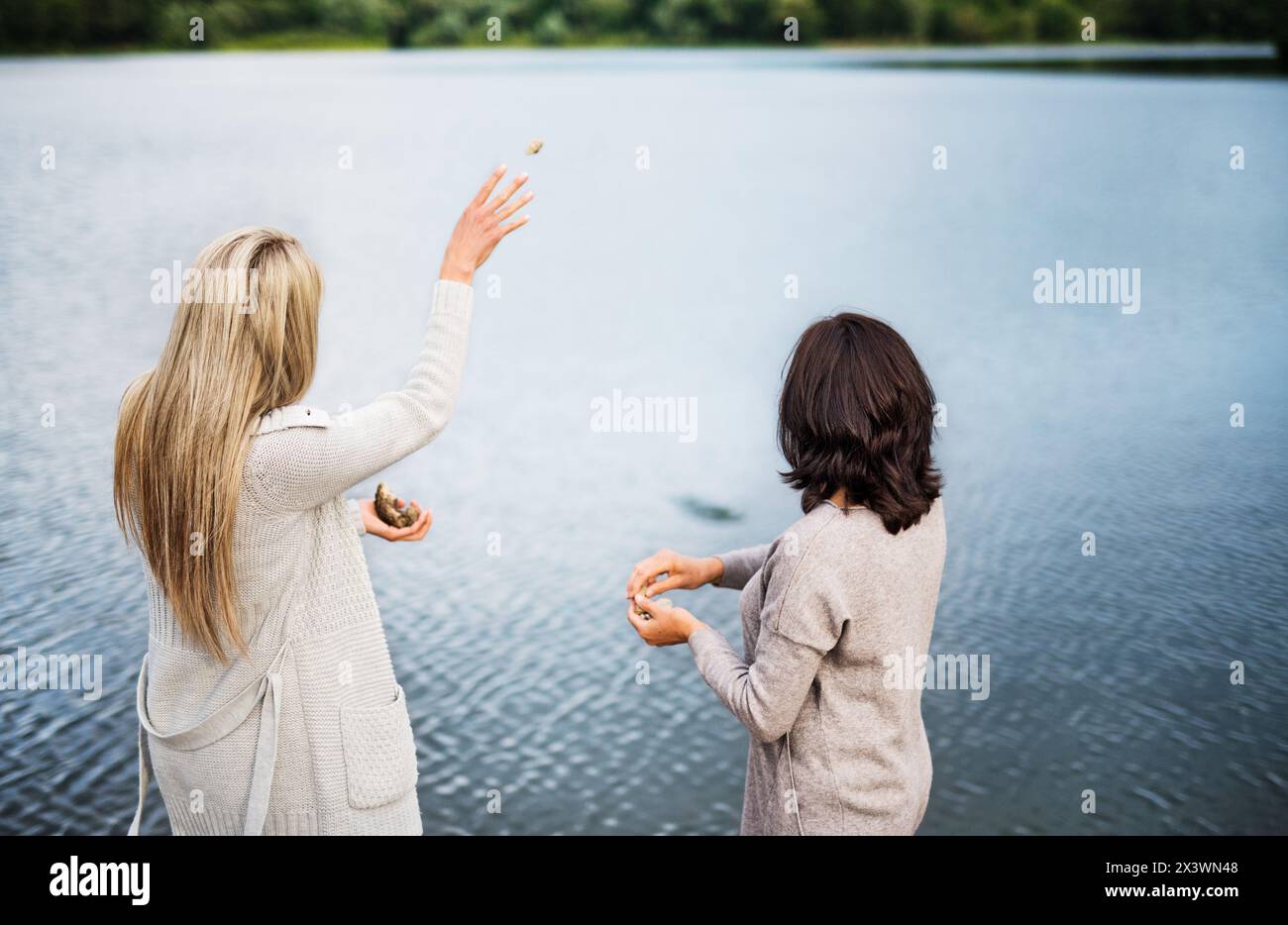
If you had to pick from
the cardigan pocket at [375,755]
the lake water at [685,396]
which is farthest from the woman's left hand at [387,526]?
the lake water at [685,396]

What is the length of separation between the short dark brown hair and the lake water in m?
2.23

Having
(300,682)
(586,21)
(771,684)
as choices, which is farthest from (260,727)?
(586,21)

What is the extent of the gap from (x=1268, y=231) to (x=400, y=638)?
27.4 feet

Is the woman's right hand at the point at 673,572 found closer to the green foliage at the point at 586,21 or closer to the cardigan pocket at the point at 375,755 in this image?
the cardigan pocket at the point at 375,755

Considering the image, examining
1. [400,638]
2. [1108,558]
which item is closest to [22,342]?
[400,638]

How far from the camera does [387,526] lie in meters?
2.03

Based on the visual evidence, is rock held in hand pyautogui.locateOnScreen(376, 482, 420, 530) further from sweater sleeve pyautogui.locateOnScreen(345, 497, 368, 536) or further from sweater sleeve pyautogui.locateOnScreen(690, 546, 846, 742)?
sweater sleeve pyautogui.locateOnScreen(690, 546, 846, 742)

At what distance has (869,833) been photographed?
5.67 ft

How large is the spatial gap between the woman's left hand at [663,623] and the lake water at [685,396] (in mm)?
1933

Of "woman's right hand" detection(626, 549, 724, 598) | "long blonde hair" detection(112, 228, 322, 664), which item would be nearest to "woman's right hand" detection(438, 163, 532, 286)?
"long blonde hair" detection(112, 228, 322, 664)

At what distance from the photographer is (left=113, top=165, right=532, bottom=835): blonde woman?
1583 mm

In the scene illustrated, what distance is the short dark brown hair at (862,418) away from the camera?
1.62 meters

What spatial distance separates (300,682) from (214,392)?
0.42 metres
